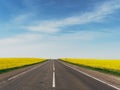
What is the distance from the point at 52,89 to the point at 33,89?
1.00 m

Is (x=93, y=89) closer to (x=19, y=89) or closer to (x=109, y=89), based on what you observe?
(x=109, y=89)

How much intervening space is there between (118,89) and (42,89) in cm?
403

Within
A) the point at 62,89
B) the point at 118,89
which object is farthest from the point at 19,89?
the point at 118,89

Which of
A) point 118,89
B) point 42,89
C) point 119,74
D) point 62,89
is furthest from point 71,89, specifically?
point 119,74

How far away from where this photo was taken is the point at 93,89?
1201 centimetres

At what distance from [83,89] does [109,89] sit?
54.2 inches

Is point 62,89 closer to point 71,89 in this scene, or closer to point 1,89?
point 71,89

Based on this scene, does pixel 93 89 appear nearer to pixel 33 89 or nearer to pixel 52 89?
pixel 52 89

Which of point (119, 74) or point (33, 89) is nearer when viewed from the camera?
point (33, 89)

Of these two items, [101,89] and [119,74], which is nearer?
[101,89]

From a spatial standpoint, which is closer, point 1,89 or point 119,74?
point 1,89

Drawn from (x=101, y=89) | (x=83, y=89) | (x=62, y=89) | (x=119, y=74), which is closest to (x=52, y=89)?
(x=62, y=89)

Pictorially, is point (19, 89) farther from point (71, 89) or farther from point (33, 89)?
point (71, 89)

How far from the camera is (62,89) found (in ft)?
39.4
